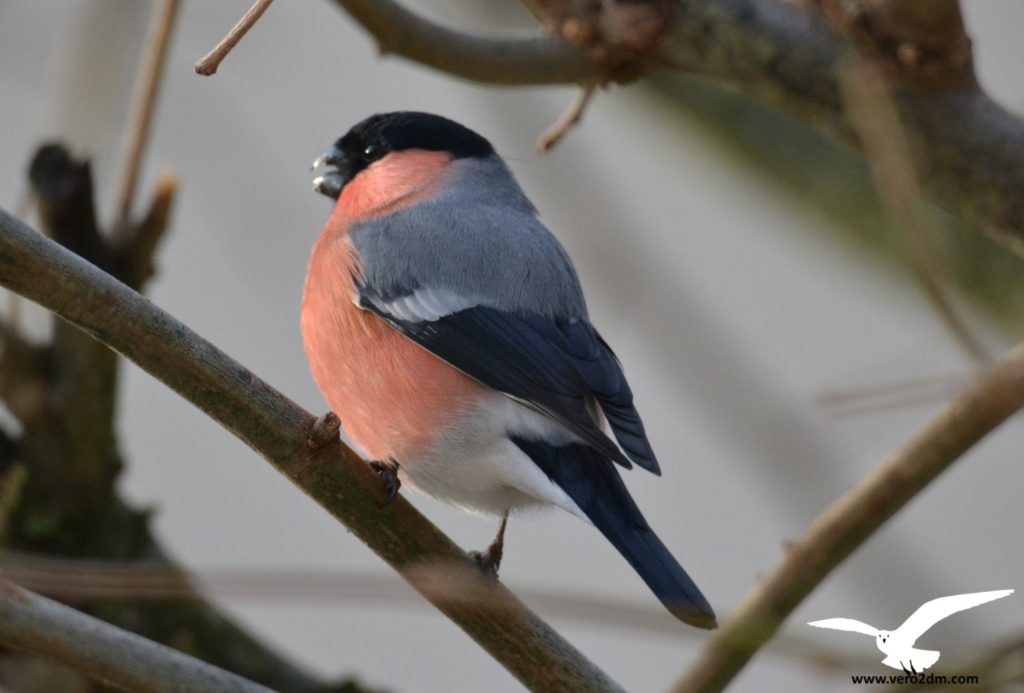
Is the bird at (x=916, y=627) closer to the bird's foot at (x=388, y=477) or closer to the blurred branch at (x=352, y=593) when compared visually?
the blurred branch at (x=352, y=593)

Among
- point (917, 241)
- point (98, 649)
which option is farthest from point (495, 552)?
point (917, 241)

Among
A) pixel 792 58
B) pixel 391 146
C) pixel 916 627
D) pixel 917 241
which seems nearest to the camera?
pixel 917 241

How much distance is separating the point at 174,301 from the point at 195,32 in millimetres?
1485

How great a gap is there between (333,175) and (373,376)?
81cm

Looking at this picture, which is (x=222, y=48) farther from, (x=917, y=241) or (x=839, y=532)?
(x=839, y=532)

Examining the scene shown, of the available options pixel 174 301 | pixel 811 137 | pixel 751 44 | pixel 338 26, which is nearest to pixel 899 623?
pixel 751 44

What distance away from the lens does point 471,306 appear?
231cm

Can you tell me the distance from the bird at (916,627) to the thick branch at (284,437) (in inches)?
15.9

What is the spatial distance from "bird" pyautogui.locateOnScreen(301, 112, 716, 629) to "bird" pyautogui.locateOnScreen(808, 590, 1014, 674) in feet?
1.10

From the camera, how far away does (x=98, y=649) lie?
1.43 meters

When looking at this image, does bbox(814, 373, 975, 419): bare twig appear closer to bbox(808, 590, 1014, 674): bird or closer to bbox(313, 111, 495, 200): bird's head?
bbox(808, 590, 1014, 674): bird

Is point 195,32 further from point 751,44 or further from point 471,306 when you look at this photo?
point 751,44

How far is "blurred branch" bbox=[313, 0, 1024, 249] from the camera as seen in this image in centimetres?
197

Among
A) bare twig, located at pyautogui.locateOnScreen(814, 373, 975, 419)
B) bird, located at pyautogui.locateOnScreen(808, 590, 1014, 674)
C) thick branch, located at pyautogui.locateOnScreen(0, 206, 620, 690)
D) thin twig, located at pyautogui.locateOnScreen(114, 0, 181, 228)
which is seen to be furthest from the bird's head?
bare twig, located at pyautogui.locateOnScreen(814, 373, 975, 419)
